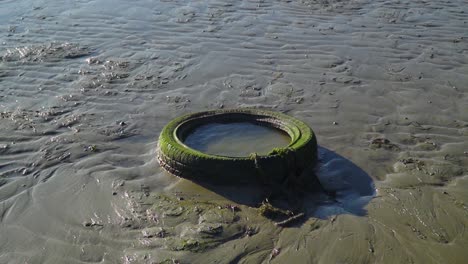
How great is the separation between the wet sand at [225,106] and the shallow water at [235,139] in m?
0.66

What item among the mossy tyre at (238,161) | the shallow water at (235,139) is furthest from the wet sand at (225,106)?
the shallow water at (235,139)

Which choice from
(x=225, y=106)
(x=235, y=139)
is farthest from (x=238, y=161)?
(x=225, y=106)

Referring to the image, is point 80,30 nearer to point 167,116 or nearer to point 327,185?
point 167,116

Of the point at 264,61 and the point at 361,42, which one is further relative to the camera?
the point at 361,42

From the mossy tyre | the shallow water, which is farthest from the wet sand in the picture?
the shallow water

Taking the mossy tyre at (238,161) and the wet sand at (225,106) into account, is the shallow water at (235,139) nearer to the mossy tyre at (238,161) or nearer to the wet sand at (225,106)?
the mossy tyre at (238,161)

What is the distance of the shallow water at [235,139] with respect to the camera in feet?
23.1

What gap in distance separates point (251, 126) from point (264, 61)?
9.84ft

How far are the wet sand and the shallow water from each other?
2.17 feet

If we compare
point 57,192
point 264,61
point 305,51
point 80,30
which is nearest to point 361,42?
point 305,51

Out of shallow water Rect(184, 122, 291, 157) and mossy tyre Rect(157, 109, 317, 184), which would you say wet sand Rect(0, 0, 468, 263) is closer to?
mossy tyre Rect(157, 109, 317, 184)

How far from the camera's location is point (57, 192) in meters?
6.47

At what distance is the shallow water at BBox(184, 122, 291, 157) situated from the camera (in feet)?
23.1

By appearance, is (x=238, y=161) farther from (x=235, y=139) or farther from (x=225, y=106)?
(x=225, y=106)
